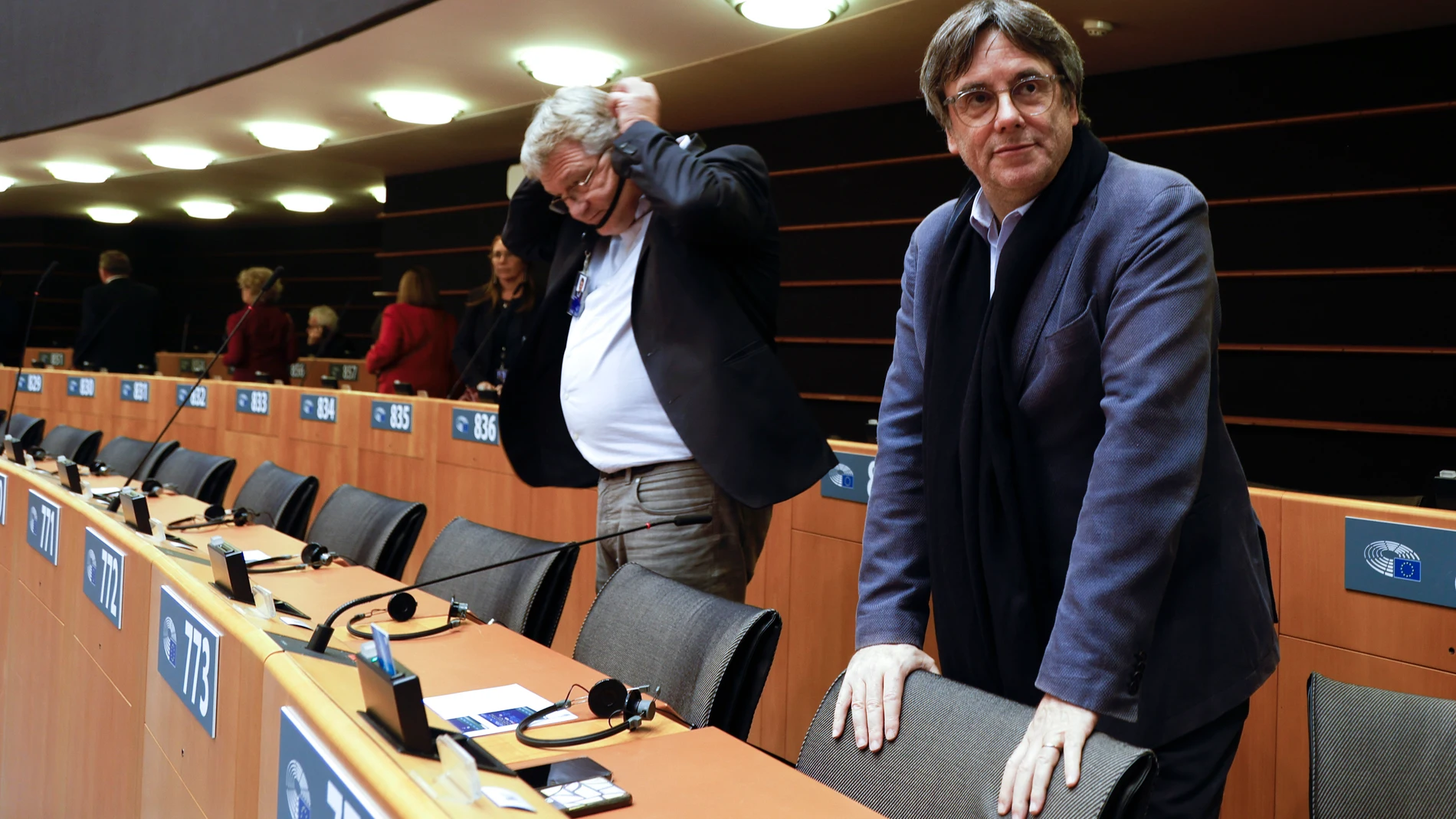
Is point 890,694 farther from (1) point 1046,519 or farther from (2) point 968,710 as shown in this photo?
(1) point 1046,519

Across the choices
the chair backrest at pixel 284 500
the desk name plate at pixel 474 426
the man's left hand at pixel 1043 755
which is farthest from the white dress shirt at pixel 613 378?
the desk name plate at pixel 474 426

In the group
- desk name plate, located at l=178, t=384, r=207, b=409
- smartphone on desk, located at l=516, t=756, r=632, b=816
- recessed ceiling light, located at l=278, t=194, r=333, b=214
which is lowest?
smartphone on desk, located at l=516, t=756, r=632, b=816

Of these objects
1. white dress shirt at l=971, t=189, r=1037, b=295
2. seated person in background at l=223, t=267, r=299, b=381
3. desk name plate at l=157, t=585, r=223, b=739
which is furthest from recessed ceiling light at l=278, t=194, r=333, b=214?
white dress shirt at l=971, t=189, r=1037, b=295

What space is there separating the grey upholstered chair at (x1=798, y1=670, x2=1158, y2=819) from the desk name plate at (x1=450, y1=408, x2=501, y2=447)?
2.72 m

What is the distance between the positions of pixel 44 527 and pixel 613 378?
146cm

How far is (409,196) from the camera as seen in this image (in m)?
8.28

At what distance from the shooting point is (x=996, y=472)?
3.61ft

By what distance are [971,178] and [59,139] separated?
779cm

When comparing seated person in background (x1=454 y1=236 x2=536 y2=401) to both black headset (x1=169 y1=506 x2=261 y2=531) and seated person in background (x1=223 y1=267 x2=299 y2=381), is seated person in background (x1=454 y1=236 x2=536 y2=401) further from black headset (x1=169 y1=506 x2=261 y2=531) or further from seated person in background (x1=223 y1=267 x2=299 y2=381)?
seated person in background (x1=223 y1=267 x2=299 y2=381)

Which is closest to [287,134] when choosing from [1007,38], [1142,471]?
[1007,38]

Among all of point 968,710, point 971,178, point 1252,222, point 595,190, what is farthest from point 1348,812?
point 1252,222

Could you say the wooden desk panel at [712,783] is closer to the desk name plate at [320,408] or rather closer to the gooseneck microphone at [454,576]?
the gooseneck microphone at [454,576]

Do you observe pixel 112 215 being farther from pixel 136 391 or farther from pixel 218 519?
pixel 218 519

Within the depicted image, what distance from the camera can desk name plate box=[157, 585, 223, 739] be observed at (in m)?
1.33
